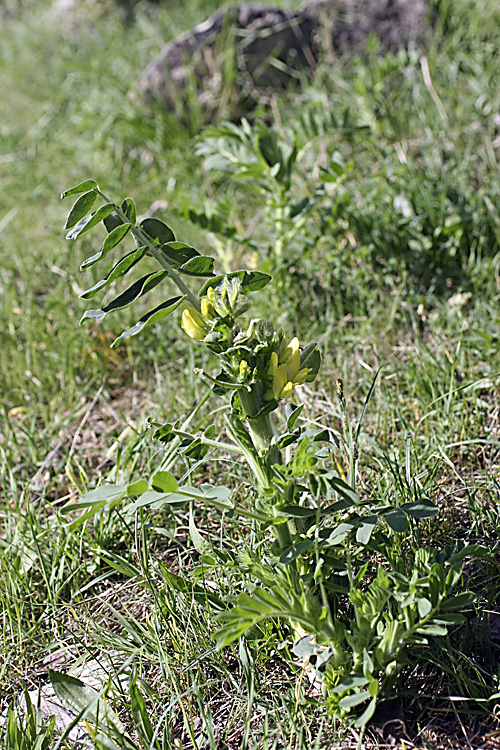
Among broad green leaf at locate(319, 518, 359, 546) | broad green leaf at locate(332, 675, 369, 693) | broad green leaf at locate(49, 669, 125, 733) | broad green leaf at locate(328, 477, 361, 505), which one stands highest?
broad green leaf at locate(328, 477, 361, 505)

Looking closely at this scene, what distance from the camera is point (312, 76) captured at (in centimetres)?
442

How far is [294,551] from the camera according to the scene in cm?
129

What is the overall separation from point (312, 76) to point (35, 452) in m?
3.38

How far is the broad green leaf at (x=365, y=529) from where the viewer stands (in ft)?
4.30

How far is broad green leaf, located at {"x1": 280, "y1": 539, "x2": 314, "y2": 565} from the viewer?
4.22ft

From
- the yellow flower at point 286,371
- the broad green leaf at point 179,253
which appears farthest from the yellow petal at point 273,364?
the broad green leaf at point 179,253

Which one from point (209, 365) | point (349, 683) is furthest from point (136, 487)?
point (209, 365)

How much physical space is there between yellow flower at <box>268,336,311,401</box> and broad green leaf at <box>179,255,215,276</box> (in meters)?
0.27

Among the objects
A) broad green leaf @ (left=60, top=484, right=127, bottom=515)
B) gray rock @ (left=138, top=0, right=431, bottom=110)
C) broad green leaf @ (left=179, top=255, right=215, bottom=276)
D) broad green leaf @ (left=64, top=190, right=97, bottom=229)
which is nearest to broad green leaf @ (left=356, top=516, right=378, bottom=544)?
broad green leaf @ (left=60, top=484, right=127, bottom=515)

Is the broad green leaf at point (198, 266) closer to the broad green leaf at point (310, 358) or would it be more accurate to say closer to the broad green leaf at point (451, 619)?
the broad green leaf at point (310, 358)

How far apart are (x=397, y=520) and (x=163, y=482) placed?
0.48 meters

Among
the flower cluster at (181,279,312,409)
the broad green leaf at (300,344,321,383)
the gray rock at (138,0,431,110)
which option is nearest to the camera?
the flower cluster at (181,279,312,409)

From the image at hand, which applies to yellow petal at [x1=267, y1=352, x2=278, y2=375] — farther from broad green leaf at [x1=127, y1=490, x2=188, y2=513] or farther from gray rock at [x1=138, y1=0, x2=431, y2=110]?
gray rock at [x1=138, y1=0, x2=431, y2=110]

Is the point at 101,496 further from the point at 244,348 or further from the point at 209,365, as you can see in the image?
the point at 209,365
